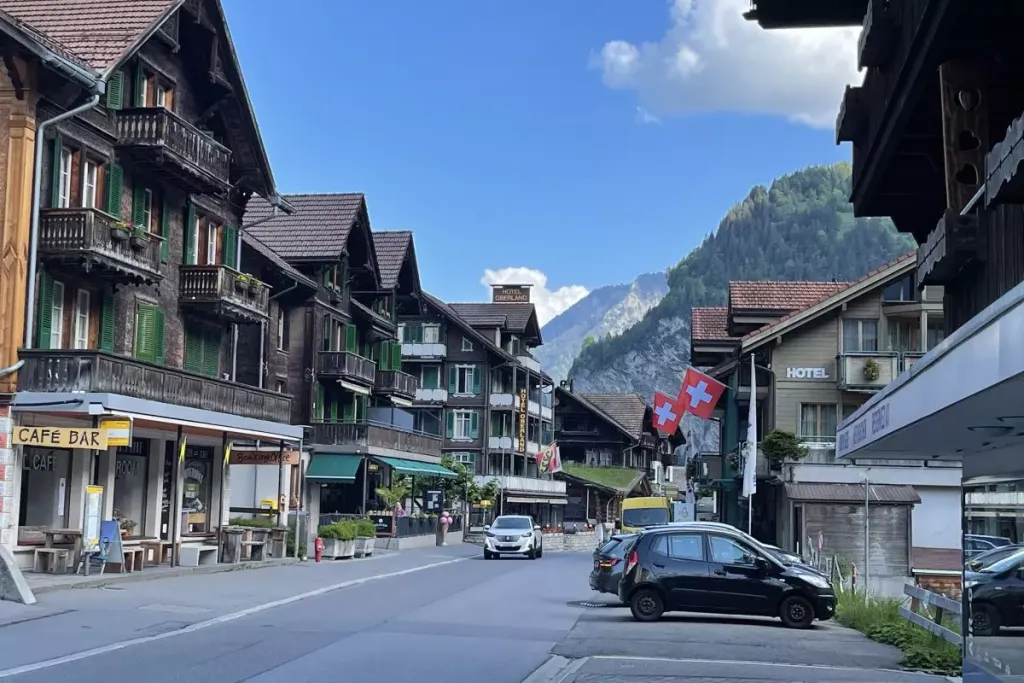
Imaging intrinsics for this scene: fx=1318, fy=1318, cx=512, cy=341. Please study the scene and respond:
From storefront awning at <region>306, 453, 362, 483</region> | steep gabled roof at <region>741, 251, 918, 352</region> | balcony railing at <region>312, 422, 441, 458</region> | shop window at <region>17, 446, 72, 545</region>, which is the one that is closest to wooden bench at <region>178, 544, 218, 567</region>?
shop window at <region>17, 446, 72, 545</region>

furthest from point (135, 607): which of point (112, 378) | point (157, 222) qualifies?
point (157, 222)

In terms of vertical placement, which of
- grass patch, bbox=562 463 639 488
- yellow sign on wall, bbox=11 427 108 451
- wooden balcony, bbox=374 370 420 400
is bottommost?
grass patch, bbox=562 463 639 488

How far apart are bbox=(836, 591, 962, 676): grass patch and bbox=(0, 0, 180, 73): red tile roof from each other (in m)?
19.0

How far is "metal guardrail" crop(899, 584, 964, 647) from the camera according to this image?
16328 millimetres

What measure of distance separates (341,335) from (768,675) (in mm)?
39892

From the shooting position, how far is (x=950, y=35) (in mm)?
11219

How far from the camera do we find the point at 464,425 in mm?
81000

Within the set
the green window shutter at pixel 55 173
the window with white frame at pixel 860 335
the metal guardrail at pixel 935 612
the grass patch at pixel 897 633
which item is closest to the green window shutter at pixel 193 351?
the green window shutter at pixel 55 173

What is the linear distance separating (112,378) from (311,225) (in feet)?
81.3

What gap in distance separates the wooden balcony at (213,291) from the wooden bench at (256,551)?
634cm

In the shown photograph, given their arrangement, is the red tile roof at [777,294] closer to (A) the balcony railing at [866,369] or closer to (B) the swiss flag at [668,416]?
(A) the balcony railing at [866,369]

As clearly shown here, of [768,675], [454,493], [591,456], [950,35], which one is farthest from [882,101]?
[591,456]

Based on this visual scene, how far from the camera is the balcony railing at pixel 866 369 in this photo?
43.4 meters

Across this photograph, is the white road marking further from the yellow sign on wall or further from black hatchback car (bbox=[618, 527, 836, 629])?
black hatchback car (bbox=[618, 527, 836, 629])
